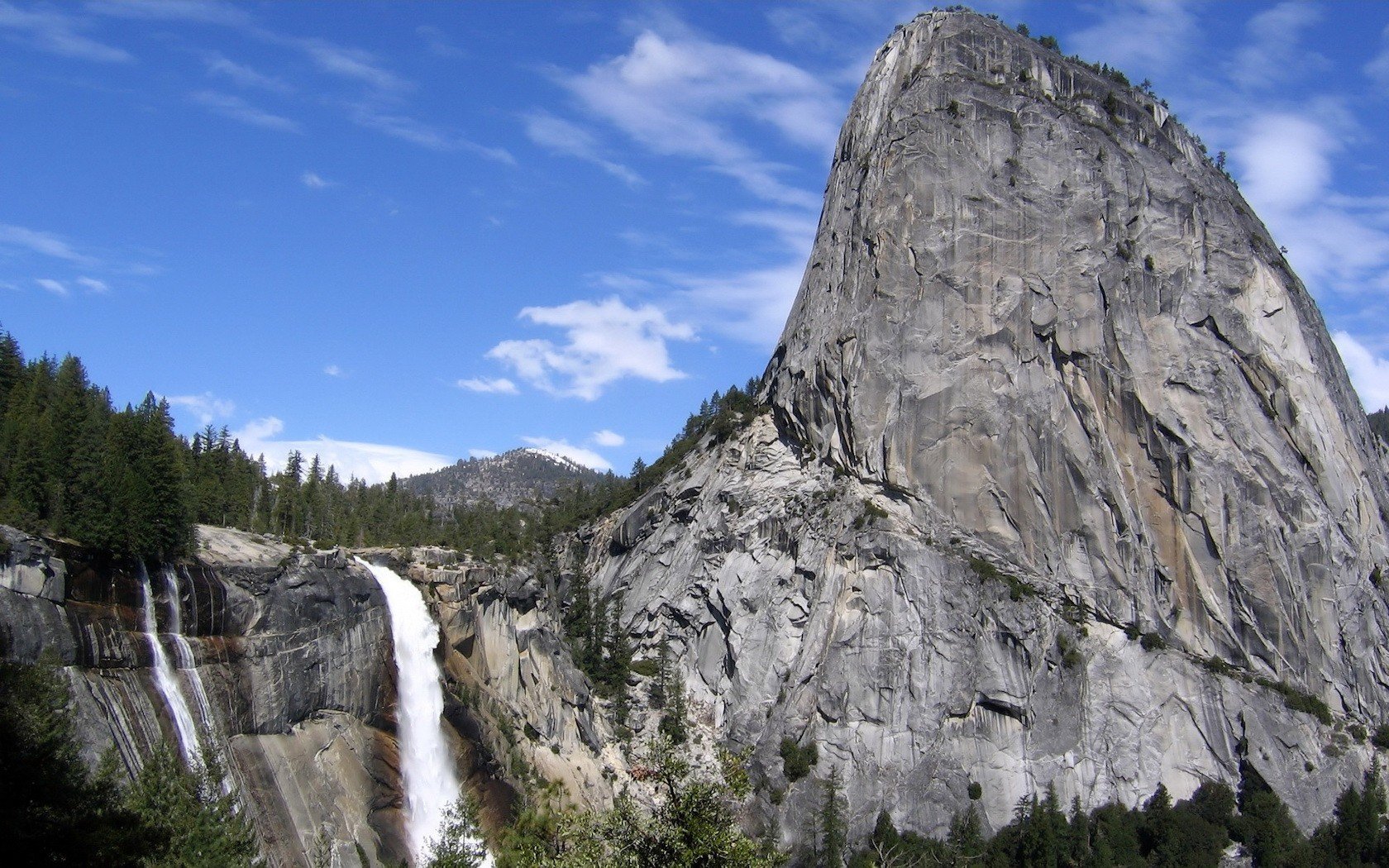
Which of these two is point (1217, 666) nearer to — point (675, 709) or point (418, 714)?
point (675, 709)

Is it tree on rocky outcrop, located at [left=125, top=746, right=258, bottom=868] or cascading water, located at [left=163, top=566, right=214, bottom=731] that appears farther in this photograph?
cascading water, located at [left=163, top=566, right=214, bottom=731]

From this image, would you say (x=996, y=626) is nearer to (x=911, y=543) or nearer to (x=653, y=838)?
(x=911, y=543)

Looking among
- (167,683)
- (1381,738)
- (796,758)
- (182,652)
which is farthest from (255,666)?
(1381,738)

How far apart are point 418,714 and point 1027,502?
141ft

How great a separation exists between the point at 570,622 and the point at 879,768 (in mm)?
24109

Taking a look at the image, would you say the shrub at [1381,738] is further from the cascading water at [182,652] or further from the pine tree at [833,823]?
the cascading water at [182,652]

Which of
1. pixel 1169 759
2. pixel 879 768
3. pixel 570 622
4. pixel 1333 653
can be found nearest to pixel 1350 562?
pixel 1333 653

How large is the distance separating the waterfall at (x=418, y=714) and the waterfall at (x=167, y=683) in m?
12.2

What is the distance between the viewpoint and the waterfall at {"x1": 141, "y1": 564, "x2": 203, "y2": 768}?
1834 inches

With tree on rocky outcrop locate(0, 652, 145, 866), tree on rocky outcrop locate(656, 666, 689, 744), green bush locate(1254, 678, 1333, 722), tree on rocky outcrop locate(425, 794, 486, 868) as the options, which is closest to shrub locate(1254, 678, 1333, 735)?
green bush locate(1254, 678, 1333, 722)

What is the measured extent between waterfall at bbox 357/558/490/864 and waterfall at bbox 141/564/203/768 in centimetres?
1217

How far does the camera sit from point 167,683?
4759 cm

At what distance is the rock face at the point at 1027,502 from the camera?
71438 millimetres

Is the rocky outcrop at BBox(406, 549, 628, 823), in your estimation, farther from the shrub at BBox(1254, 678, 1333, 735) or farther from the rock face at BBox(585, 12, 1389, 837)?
the shrub at BBox(1254, 678, 1333, 735)
